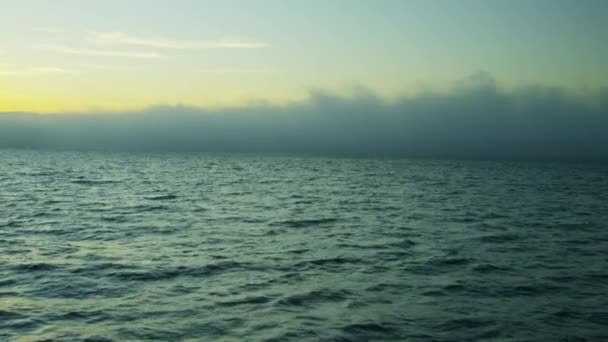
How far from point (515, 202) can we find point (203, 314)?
4044 cm

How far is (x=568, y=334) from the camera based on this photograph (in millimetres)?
11805

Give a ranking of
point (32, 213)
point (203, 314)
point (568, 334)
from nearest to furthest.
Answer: point (568, 334)
point (203, 314)
point (32, 213)

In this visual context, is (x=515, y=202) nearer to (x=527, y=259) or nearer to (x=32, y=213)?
(x=527, y=259)

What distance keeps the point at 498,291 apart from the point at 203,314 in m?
9.02

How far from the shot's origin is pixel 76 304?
13.3 meters

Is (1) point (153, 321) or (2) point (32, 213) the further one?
(2) point (32, 213)

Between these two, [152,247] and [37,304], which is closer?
[37,304]

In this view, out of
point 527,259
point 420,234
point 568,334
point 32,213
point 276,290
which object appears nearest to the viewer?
point 568,334

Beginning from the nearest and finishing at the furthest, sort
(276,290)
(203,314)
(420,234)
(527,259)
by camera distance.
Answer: (203,314)
(276,290)
(527,259)
(420,234)

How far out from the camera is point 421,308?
13.6 metres

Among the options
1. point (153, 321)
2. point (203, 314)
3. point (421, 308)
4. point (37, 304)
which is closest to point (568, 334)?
point (421, 308)

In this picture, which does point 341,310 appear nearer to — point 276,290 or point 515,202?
point 276,290

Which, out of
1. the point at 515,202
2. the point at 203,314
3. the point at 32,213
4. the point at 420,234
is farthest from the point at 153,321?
the point at 515,202

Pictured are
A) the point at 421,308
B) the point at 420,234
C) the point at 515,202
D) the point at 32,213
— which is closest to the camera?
the point at 421,308
